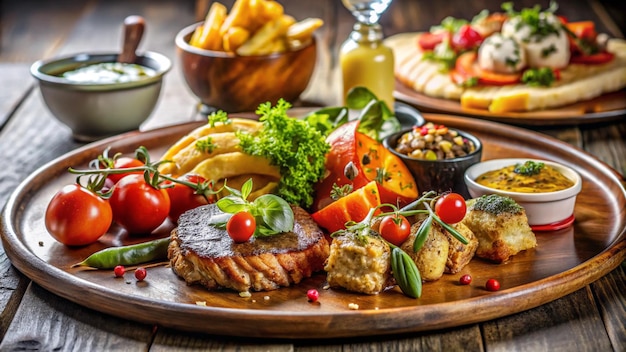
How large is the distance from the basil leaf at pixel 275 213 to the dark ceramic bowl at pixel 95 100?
2097mm

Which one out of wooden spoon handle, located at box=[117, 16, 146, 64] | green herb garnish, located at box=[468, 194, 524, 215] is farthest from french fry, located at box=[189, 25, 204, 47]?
green herb garnish, located at box=[468, 194, 524, 215]

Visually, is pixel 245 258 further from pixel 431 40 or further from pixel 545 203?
pixel 431 40

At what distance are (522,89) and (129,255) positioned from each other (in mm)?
3214

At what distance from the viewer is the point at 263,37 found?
17.7ft

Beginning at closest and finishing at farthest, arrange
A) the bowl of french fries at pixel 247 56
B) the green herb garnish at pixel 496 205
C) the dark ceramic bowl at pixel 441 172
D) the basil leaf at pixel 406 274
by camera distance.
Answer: the basil leaf at pixel 406 274
the green herb garnish at pixel 496 205
the dark ceramic bowl at pixel 441 172
the bowl of french fries at pixel 247 56

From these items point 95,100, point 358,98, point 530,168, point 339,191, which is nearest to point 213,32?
point 95,100

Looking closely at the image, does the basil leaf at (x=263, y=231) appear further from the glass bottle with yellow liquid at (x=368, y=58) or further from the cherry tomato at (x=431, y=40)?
Result: the cherry tomato at (x=431, y=40)

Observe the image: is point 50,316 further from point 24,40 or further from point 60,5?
point 60,5

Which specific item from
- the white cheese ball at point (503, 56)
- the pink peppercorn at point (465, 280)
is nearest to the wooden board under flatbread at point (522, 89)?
the white cheese ball at point (503, 56)

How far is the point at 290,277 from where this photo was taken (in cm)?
329

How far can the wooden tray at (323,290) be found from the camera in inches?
116

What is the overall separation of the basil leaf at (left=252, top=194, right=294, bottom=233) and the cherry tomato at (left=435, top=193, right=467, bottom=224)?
0.58 m

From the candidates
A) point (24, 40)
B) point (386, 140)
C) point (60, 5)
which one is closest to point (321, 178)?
point (386, 140)

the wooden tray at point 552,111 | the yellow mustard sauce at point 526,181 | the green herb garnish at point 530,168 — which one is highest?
the green herb garnish at point 530,168
